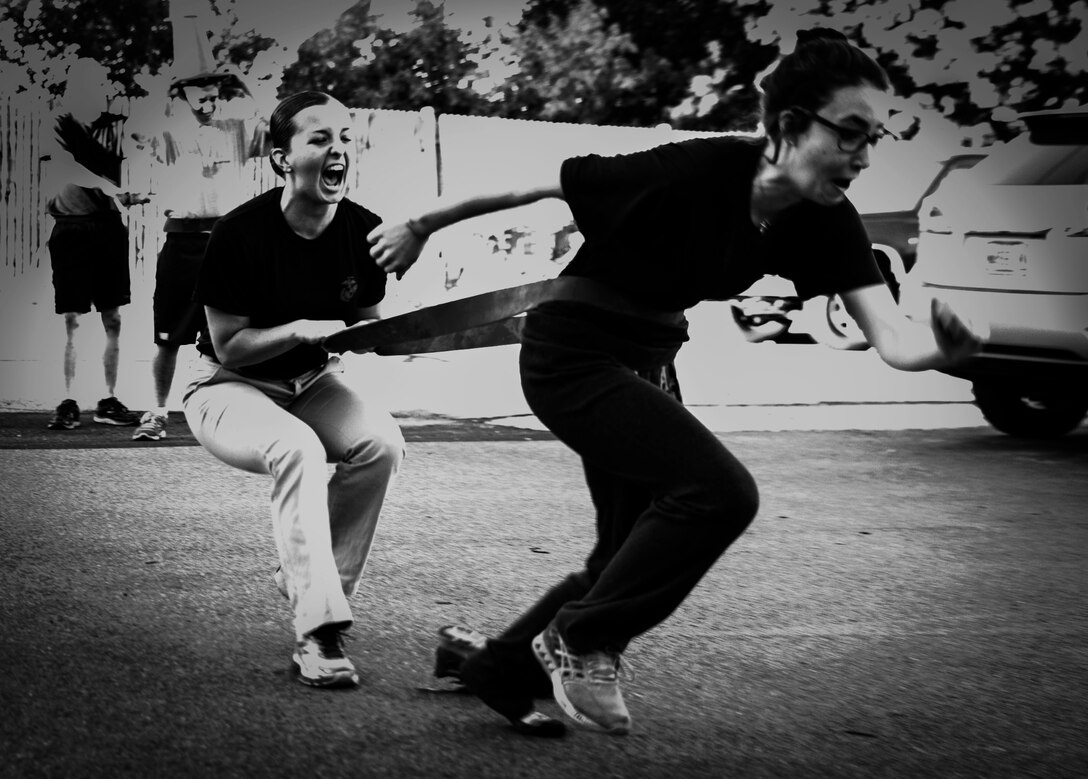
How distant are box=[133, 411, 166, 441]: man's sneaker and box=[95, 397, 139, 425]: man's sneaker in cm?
78

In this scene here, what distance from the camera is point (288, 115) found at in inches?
172

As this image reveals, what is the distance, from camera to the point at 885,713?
3.90 meters

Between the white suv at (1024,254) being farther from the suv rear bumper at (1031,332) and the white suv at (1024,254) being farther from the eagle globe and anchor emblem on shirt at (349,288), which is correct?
the eagle globe and anchor emblem on shirt at (349,288)

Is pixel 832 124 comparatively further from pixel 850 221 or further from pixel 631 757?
pixel 631 757

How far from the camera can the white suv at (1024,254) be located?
9180mm

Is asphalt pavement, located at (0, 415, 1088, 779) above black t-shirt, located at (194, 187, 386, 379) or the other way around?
the other way around

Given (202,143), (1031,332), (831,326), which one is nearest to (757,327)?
(831,326)

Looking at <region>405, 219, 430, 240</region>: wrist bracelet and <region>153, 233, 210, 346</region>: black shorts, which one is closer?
<region>405, 219, 430, 240</region>: wrist bracelet

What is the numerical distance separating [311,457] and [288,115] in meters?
1.02

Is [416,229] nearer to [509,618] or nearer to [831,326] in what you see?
[509,618]

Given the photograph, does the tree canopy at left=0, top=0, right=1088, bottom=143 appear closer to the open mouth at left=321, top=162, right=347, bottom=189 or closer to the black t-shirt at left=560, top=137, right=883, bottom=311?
the open mouth at left=321, top=162, right=347, bottom=189

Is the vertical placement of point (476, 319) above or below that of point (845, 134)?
below

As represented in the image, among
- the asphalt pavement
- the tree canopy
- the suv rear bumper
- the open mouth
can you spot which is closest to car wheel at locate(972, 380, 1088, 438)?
the suv rear bumper

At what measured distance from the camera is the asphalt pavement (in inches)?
138
